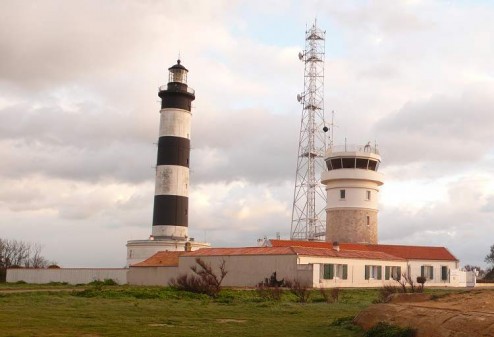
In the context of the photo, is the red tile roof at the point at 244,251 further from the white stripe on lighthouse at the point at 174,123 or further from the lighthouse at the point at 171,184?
the white stripe on lighthouse at the point at 174,123

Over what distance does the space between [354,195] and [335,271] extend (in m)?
14.9

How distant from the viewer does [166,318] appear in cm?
1917

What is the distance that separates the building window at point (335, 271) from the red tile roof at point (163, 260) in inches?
435

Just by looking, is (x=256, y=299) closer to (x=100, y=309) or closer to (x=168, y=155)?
(x=100, y=309)

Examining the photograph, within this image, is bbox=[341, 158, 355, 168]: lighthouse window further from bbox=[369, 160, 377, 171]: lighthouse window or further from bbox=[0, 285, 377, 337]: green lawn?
bbox=[0, 285, 377, 337]: green lawn

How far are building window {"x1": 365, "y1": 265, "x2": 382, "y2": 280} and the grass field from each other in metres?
22.8

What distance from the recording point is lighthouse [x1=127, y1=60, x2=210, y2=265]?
54.3 m

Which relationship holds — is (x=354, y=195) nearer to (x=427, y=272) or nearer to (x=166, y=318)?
(x=427, y=272)

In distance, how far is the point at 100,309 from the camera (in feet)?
71.3

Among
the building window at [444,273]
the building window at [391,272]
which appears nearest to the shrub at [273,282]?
the building window at [391,272]

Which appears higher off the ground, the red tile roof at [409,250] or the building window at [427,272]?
the red tile roof at [409,250]

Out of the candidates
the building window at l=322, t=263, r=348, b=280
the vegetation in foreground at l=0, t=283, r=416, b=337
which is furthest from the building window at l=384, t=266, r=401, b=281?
the vegetation in foreground at l=0, t=283, r=416, b=337

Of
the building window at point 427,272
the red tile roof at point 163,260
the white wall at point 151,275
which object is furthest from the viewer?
the building window at point 427,272

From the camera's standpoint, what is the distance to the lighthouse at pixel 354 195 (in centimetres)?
5959
